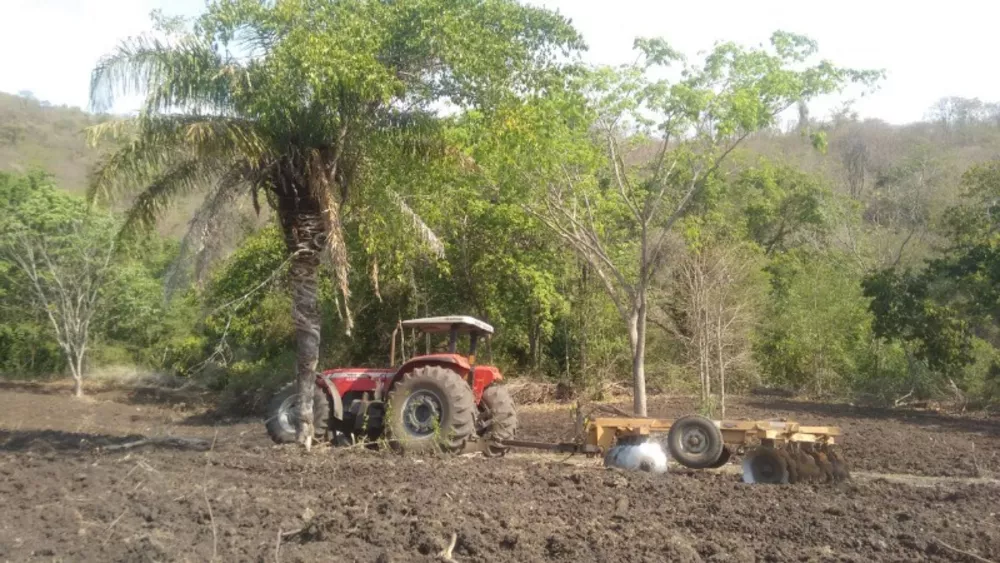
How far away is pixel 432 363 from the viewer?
12.2m

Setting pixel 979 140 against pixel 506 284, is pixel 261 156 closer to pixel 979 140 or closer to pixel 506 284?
pixel 506 284

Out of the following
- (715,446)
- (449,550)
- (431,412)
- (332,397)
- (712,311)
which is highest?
(712,311)

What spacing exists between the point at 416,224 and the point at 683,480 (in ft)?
16.9

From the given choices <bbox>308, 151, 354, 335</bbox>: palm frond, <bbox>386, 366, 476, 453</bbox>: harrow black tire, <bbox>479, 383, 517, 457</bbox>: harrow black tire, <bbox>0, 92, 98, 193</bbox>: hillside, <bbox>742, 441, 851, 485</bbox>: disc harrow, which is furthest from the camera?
<bbox>0, 92, 98, 193</bbox>: hillside

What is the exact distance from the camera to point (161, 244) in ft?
114

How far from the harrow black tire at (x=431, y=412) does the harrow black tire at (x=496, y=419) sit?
641 millimetres

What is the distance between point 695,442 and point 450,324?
358 centimetres

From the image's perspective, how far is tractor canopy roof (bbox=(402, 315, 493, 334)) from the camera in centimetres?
1230

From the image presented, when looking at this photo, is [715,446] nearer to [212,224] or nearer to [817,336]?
[212,224]

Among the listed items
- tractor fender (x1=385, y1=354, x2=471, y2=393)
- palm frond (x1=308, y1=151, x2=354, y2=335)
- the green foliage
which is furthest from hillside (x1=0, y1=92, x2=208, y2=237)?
tractor fender (x1=385, y1=354, x2=471, y2=393)

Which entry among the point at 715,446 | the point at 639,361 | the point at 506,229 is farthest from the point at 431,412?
the point at 506,229

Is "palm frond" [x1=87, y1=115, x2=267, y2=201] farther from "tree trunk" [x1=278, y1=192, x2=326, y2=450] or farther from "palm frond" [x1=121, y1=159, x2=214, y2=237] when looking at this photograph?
"tree trunk" [x1=278, y1=192, x2=326, y2=450]

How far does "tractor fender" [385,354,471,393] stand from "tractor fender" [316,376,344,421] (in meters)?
0.69

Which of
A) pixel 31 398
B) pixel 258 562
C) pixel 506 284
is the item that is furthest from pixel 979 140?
pixel 258 562
